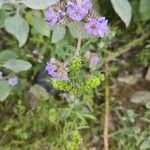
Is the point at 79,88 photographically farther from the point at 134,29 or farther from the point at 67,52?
the point at 134,29

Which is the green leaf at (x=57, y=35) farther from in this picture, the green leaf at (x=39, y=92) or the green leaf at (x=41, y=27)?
the green leaf at (x=39, y=92)

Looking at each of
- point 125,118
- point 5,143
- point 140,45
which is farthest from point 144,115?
point 5,143

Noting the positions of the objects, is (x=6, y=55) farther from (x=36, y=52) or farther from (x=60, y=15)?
(x=60, y=15)

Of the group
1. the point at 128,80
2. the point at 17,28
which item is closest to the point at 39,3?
the point at 17,28

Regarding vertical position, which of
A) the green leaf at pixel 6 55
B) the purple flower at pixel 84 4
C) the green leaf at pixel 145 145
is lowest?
the green leaf at pixel 145 145

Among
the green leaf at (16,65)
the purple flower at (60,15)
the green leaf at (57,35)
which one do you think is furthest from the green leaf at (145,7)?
the purple flower at (60,15)

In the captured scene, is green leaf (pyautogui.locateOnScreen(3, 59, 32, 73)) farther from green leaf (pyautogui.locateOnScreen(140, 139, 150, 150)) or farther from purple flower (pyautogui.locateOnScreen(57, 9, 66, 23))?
green leaf (pyautogui.locateOnScreen(140, 139, 150, 150))
